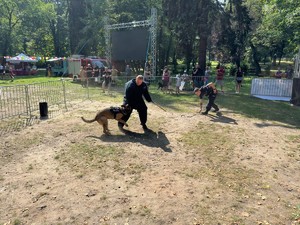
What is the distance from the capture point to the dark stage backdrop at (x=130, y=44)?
27.4 metres

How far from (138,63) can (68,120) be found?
22.6m

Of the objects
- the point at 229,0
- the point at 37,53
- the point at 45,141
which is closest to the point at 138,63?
the point at 229,0

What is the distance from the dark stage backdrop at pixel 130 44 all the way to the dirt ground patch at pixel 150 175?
19.2 meters

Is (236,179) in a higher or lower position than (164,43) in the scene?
lower

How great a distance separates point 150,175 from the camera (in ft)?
19.2

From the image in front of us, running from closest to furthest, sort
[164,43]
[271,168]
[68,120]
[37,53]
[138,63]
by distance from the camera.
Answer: [271,168] → [68,120] → [138,63] → [164,43] → [37,53]

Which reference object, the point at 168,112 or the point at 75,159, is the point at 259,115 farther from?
the point at 75,159

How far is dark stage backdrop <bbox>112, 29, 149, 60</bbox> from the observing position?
1078 inches

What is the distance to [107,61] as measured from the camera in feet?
96.3

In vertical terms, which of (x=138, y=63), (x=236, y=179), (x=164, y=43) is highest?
(x=164, y=43)

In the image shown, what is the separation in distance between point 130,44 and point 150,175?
23.7 meters

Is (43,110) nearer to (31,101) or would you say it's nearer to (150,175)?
(31,101)

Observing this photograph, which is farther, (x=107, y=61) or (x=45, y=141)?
(x=107, y=61)

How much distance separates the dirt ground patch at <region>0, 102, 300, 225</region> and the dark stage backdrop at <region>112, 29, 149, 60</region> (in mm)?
19249
